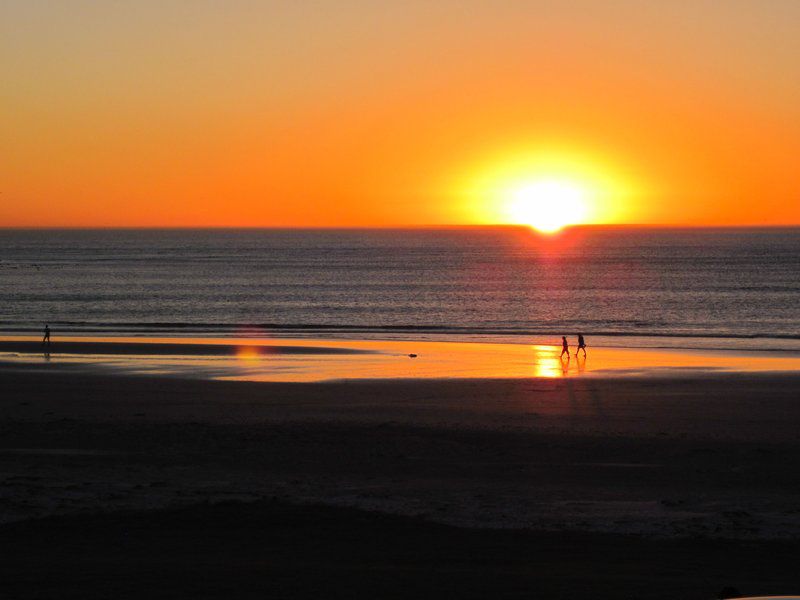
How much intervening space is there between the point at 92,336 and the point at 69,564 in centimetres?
4490

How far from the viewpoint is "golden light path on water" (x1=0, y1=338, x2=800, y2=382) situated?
36531mm

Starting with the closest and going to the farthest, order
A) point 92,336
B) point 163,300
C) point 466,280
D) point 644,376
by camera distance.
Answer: point 644,376, point 92,336, point 163,300, point 466,280

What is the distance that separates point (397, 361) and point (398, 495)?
2451cm

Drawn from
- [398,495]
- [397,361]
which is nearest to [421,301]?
[397,361]

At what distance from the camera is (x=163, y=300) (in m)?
90.5

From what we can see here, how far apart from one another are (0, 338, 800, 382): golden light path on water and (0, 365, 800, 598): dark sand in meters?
6.67

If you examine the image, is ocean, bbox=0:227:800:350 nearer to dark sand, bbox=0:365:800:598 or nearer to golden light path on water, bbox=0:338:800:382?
golden light path on water, bbox=0:338:800:382

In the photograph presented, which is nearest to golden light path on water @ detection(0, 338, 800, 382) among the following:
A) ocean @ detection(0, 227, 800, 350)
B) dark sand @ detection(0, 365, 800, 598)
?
dark sand @ detection(0, 365, 800, 598)

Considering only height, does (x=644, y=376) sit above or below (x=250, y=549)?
above

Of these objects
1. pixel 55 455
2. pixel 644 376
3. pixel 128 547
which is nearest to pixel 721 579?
pixel 128 547

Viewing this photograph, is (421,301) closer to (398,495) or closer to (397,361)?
(397,361)

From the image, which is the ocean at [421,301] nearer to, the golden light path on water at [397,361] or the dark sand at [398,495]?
the golden light path on water at [397,361]

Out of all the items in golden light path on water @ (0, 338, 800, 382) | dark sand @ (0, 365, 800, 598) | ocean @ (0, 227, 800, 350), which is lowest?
dark sand @ (0, 365, 800, 598)

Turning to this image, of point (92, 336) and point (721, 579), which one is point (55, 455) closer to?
point (721, 579)
